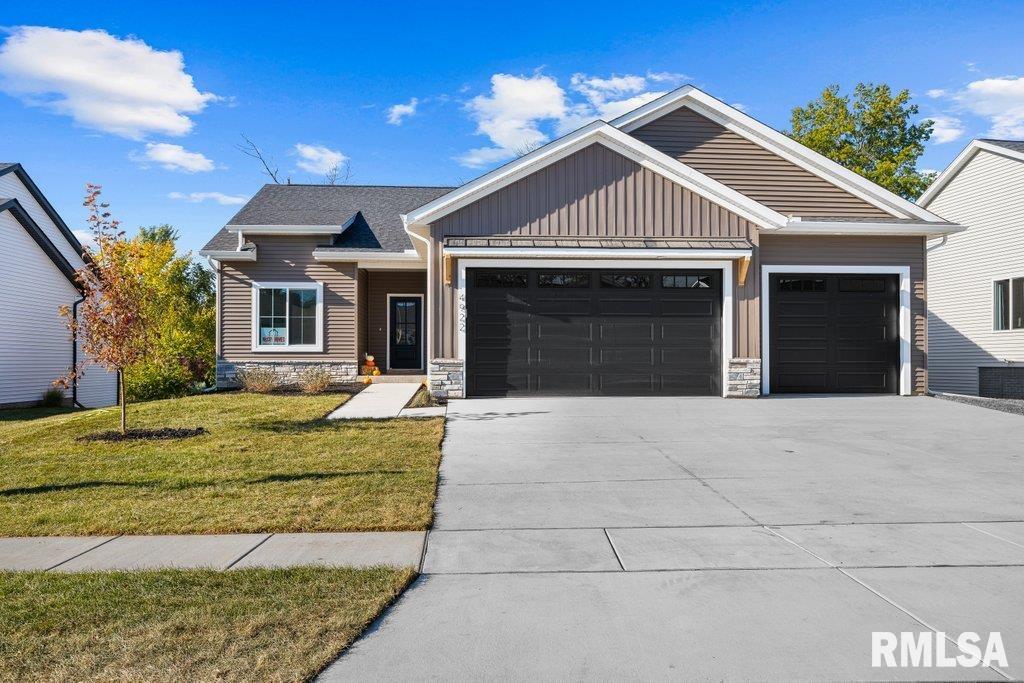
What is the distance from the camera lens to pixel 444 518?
545 centimetres

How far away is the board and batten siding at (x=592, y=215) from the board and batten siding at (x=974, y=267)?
10.4 metres

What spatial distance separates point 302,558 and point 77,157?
23.3m

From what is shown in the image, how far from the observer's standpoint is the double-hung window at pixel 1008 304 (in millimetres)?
18359

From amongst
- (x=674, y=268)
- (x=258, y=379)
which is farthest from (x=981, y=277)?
(x=258, y=379)

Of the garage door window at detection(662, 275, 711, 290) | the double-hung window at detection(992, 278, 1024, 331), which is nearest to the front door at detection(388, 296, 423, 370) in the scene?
the garage door window at detection(662, 275, 711, 290)

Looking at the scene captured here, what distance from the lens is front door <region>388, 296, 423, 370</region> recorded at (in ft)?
61.6

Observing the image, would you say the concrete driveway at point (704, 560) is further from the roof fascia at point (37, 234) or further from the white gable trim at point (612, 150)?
the roof fascia at point (37, 234)

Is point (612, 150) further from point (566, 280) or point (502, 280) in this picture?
point (502, 280)

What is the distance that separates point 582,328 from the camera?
44.8 feet

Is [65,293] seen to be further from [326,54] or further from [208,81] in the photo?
[326,54]

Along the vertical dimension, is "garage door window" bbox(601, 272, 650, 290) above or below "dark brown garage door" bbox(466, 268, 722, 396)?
above

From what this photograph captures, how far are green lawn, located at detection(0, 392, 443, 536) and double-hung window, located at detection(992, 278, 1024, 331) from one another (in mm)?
17361

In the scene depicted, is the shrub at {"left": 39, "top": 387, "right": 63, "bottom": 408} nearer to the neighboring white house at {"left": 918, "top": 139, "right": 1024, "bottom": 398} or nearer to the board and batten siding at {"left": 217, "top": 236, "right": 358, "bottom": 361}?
the board and batten siding at {"left": 217, "top": 236, "right": 358, "bottom": 361}

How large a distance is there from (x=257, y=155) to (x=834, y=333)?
88.7 feet
